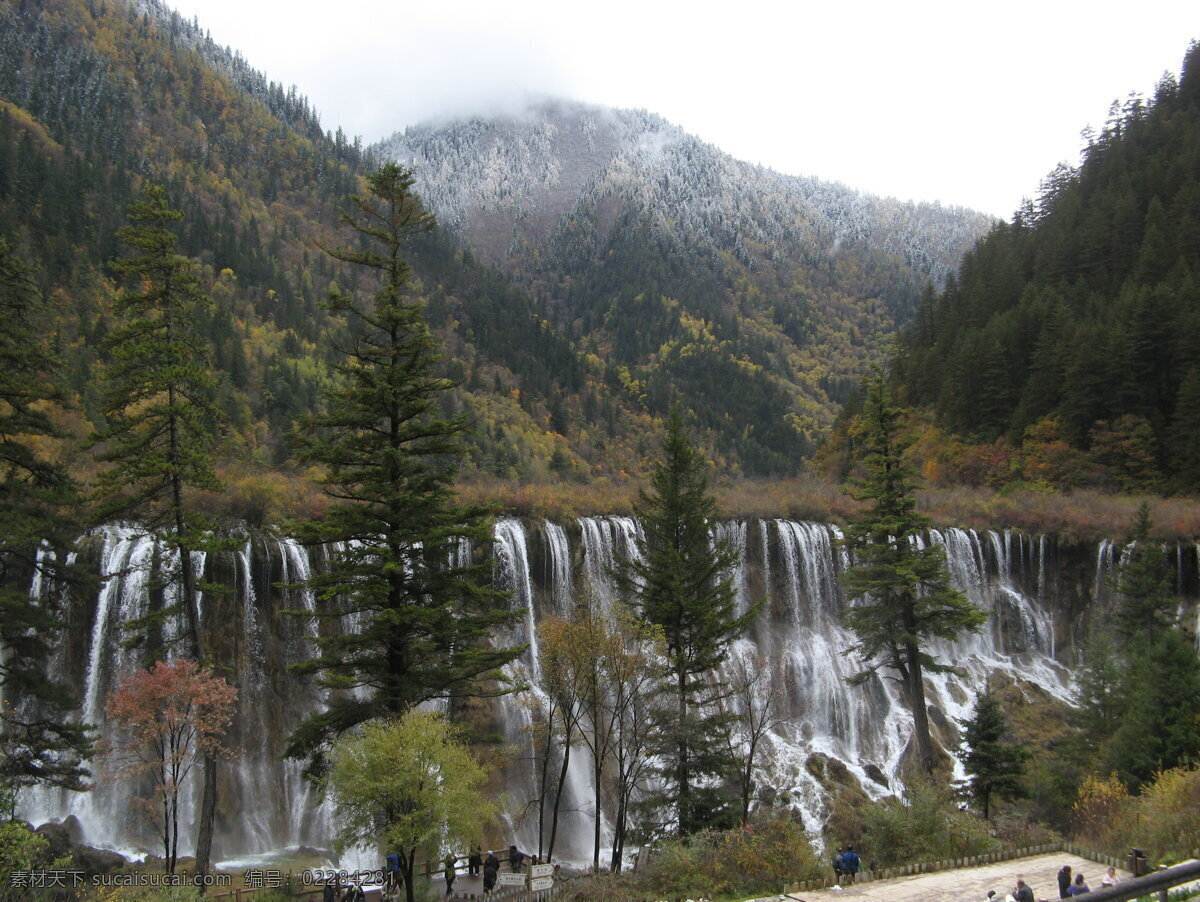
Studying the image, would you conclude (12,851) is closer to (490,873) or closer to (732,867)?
(490,873)

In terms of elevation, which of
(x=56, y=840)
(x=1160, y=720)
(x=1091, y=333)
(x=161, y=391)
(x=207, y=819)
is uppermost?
(x=1091, y=333)

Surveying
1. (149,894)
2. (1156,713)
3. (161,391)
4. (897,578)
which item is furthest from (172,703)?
(1156,713)

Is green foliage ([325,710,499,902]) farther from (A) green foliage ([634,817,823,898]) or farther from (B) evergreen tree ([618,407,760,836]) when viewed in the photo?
(B) evergreen tree ([618,407,760,836])

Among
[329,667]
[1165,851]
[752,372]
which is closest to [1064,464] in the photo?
[1165,851]

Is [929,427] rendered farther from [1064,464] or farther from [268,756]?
[268,756]

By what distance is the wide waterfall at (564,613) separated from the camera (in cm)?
2805

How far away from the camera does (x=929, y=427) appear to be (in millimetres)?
68875

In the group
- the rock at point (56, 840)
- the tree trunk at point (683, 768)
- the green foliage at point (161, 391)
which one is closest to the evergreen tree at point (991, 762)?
the tree trunk at point (683, 768)

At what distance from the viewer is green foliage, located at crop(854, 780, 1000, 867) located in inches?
786

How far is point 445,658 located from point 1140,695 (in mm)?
22150

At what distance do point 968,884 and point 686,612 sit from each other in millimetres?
10361

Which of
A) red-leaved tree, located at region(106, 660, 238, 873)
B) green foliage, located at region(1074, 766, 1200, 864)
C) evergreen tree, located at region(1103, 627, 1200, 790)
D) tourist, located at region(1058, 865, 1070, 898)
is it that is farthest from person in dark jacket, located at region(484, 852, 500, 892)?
evergreen tree, located at region(1103, 627, 1200, 790)

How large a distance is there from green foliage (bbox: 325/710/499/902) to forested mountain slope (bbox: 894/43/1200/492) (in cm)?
5351

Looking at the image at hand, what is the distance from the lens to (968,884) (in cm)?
1672
